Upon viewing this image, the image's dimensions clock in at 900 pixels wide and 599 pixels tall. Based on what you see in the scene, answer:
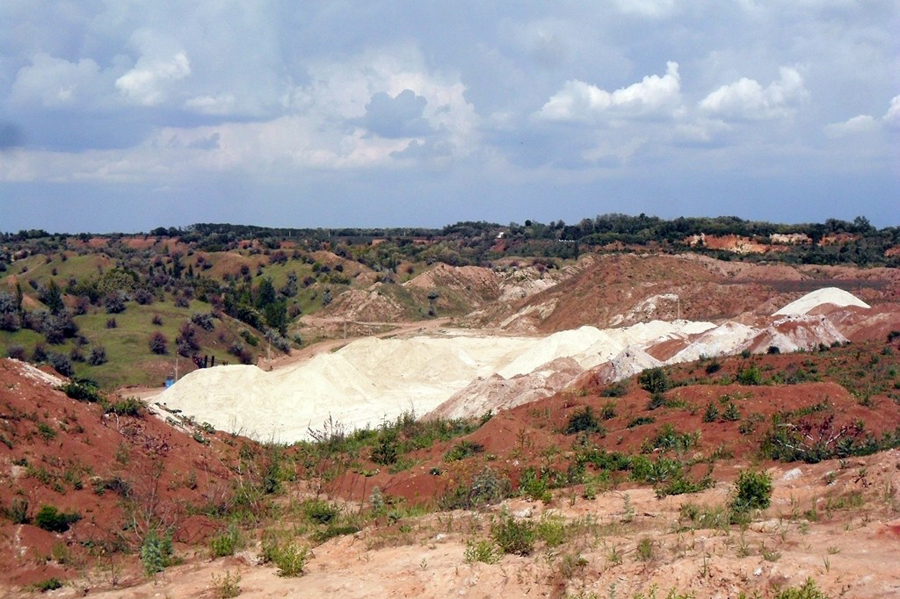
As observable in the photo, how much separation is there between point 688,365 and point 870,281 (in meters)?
49.6

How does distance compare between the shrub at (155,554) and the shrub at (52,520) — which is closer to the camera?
the shrub at (155,554)

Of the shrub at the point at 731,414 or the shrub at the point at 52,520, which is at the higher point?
the shrub at the point at 731,414

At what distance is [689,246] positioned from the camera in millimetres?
98938

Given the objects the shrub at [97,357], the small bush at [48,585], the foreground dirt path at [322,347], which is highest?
the small bush at [48,585]

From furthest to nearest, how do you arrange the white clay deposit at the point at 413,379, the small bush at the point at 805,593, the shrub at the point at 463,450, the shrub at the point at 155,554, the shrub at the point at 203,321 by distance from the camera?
the shrub at the point at 203,321
the white clay deposit at the point at 413,379
the shrub at the point at 463,450
the shrub at the point at 155,554
the small bush at the point at 805,593

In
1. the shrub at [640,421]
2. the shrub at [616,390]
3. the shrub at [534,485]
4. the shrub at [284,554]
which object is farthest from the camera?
the shrub at [616,390]

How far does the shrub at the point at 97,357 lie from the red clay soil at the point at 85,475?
33.1 metres

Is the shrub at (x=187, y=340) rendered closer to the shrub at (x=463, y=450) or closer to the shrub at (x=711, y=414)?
the shrub at (x=463, y=450)

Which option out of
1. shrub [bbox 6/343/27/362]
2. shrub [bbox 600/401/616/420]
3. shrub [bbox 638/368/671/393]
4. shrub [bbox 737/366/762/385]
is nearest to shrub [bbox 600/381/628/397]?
shrub [bbox 638/368/671/393]

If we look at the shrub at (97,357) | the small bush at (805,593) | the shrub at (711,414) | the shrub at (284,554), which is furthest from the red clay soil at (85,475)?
the shrub at (97,357)

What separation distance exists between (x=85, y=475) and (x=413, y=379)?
30063mm

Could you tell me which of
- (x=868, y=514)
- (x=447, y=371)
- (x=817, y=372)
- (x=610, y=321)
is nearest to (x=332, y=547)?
(x=868, y=514)

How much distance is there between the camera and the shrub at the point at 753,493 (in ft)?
39.0

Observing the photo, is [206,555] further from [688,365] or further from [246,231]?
[246,231]
